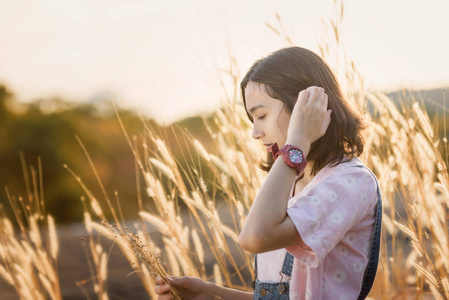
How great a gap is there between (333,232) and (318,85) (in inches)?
18.1

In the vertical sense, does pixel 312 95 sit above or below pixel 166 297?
above

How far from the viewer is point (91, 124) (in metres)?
9.75

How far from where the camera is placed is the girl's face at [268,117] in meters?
1.38

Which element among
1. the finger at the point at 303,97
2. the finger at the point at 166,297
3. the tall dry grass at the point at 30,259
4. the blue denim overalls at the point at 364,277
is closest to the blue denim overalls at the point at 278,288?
the blue denim overalls at the point at 364,277

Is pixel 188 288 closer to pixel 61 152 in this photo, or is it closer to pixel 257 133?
pixel 257 133

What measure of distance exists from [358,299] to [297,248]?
0.26m

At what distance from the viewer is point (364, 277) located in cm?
132

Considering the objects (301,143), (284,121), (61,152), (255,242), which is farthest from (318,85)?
(61,152)

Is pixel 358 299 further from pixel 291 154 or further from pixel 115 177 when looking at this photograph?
pixel 115 177

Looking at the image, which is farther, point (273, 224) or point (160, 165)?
point (160, 165)

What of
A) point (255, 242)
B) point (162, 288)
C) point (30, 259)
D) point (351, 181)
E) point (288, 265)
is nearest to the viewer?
point (255, 242)

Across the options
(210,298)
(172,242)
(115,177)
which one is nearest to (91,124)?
(115,177)

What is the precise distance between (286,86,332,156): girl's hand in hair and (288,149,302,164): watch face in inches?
0.9

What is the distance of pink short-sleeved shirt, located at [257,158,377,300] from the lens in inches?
45.1
